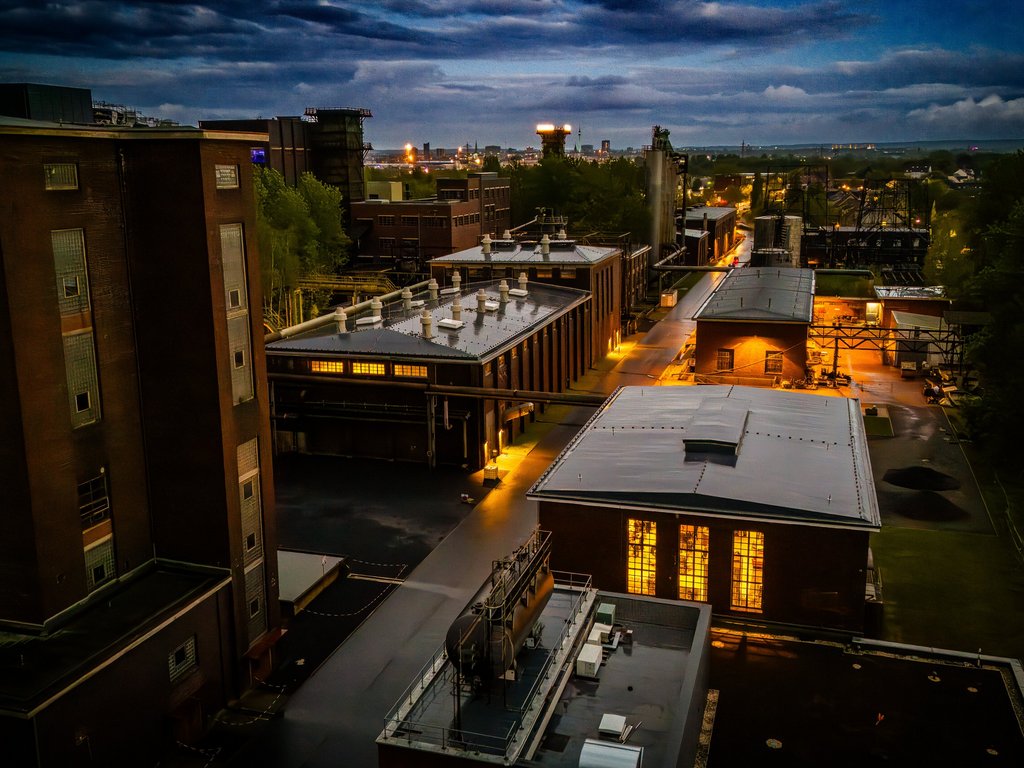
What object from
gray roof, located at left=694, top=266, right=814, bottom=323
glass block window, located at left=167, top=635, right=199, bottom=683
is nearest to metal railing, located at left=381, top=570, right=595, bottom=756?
glass block window, located at left=167, top=635, right=199, bottom=683

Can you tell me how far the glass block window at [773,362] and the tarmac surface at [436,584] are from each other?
30.1ft

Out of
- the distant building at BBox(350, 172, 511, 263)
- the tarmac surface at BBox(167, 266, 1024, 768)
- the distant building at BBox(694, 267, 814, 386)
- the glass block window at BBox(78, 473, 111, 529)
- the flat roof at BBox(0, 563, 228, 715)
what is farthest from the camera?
the distant building at BBox(350, 172, 511, 263)

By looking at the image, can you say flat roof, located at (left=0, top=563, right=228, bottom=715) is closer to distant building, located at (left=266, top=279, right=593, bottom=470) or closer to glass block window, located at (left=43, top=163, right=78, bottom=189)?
glass block window, located at (left=43, top=163, right=78, bottom=189)

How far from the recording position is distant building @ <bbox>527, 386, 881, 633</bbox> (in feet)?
83.3

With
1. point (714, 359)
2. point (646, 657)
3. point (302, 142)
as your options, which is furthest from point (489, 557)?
point (302, 142)

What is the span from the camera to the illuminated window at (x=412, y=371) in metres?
44.4

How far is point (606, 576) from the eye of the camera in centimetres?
2748

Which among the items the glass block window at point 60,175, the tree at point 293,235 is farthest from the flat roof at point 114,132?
the tree at point 293,235

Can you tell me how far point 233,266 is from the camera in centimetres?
2456

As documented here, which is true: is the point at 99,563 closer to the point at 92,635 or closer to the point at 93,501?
the point at 93,501

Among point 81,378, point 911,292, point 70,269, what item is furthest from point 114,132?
point 911,292

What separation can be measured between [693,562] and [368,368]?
909 inches

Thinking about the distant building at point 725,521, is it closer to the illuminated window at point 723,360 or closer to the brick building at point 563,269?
the illuminated window at point 723,360

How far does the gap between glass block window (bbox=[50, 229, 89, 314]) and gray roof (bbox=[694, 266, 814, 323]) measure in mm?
43603
